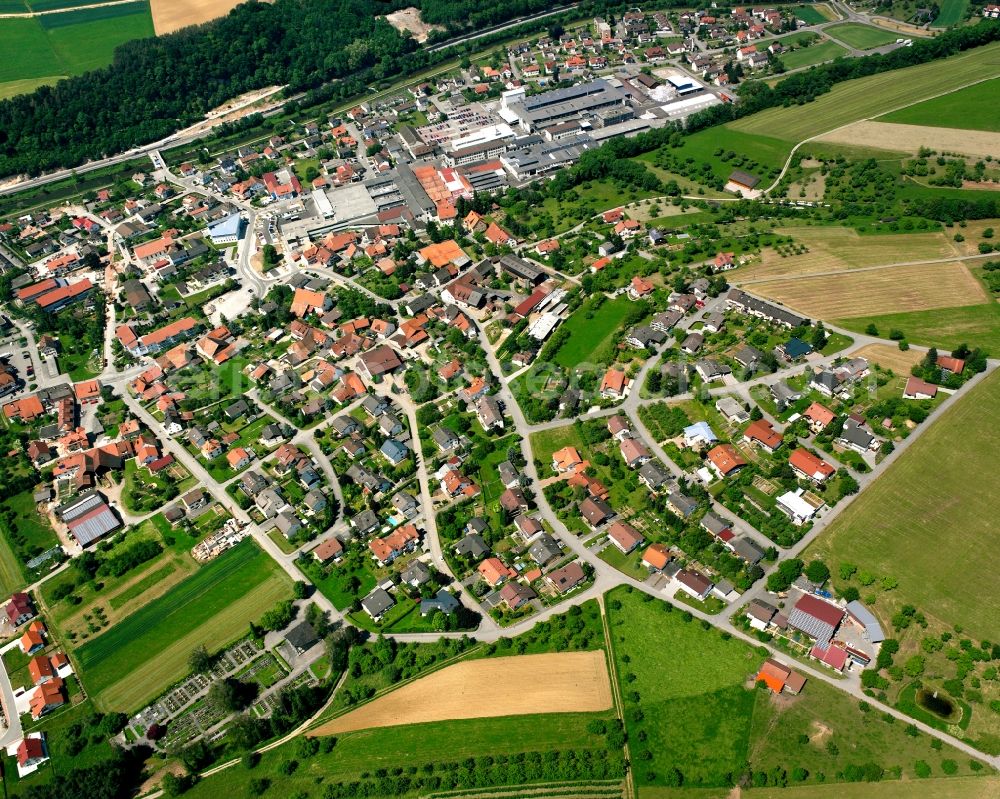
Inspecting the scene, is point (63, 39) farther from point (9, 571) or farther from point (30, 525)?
point (9, 571)

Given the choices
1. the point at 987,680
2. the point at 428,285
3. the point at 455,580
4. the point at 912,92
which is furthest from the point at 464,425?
the point at 912,92

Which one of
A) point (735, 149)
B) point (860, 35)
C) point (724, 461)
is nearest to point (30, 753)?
point (724, 461)

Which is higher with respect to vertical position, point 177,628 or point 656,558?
point 656,558

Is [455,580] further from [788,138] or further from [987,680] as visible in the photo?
[788,138]

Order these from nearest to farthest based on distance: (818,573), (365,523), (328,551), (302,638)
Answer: (818,573) < (302,638) < (328,551) < (365,523)

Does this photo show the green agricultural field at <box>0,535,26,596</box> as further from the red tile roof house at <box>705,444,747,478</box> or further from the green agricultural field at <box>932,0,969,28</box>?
the green agricultural field at <box>932,0,969,28</box>

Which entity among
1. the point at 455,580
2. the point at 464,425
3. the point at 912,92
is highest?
the point at 912,92
